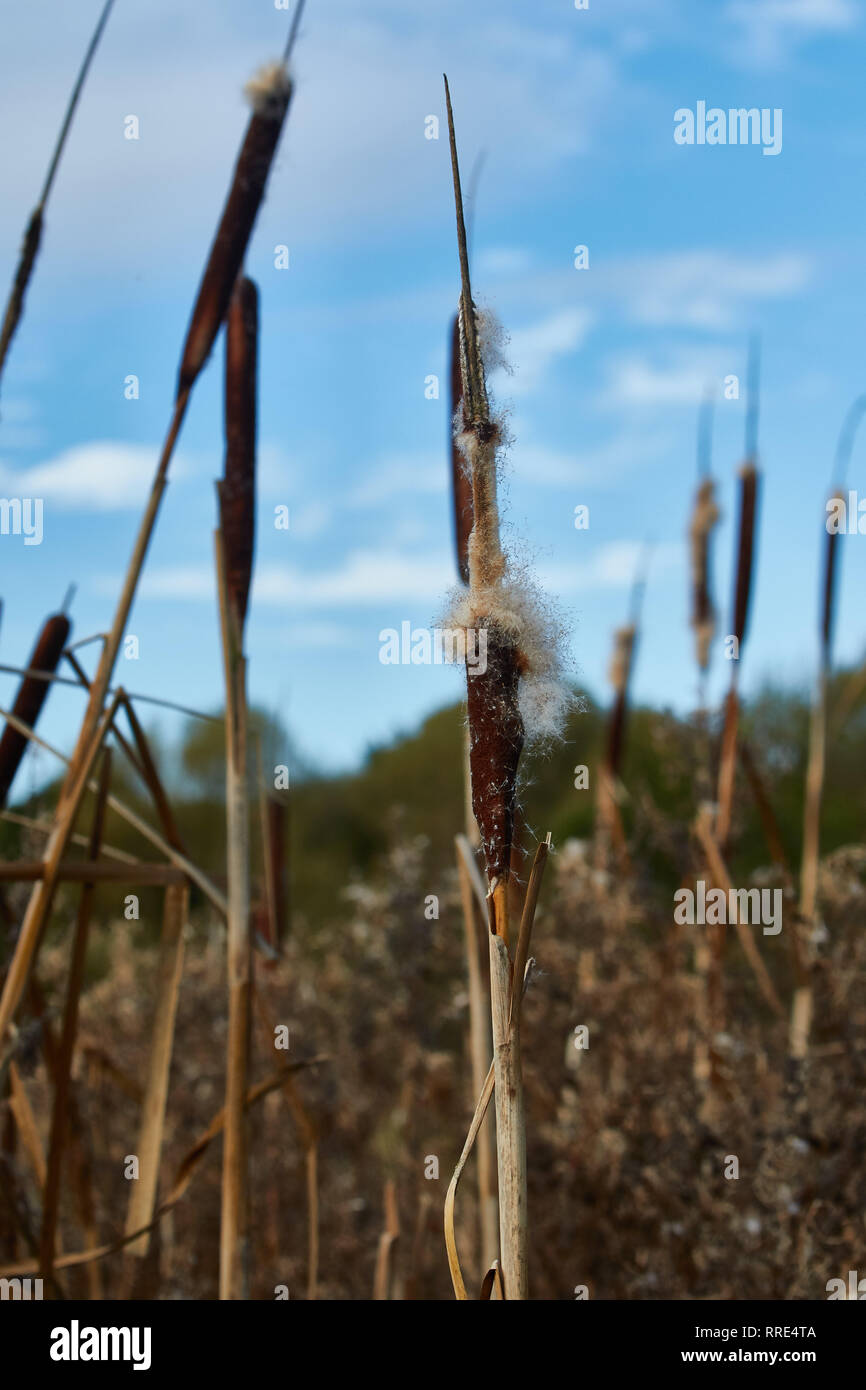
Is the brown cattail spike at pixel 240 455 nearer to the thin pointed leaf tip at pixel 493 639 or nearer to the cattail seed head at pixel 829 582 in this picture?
the thin pointed leaf tip at pixel 493 639

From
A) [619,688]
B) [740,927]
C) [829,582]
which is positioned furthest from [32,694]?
[619,688]

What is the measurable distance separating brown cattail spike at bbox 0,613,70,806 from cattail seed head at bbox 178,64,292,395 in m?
0.36

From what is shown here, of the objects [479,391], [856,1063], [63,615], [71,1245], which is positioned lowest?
[71,1245]

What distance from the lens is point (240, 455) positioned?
3.41ft

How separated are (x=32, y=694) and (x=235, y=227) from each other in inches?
18.6

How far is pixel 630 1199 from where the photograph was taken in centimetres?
181

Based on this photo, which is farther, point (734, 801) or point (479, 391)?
point (734, 801)

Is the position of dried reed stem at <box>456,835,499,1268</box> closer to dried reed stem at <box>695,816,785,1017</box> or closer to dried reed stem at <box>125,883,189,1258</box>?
dried reed stem at <box>125,883,189,1258</box>

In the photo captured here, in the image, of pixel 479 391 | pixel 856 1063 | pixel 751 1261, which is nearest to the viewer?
pixel 479 391

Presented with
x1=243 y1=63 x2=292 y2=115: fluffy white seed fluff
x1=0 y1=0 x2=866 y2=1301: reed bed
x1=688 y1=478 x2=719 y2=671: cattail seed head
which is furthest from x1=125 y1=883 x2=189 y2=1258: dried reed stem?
x1=688 y1=478 x2=719 y2=671: cattail seed head

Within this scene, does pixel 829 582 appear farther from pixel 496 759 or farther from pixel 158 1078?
pixel 496 759
